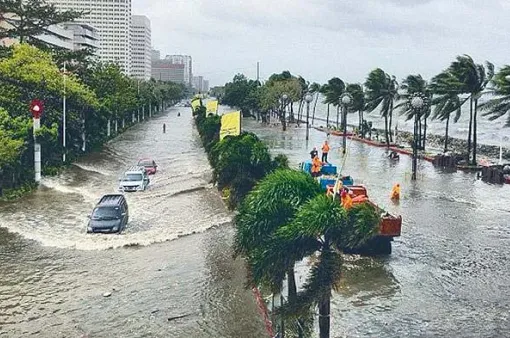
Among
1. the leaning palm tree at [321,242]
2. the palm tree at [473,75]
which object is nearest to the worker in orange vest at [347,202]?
the leaning palm tree at [321,242]

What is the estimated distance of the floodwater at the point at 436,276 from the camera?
1262 cm

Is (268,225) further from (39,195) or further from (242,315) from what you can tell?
(39,195)

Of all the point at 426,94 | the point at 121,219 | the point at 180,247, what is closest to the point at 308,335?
the point at 180,247

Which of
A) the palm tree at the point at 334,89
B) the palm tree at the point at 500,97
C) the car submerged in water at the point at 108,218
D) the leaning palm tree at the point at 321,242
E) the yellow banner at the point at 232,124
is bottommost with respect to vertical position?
the car submerged in water at the point at 108,218

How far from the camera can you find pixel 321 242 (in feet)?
30.7

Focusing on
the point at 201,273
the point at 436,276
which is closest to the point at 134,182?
the point at 201,273

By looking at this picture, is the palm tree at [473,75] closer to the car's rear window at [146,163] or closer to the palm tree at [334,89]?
the car's rear window at [146,163]

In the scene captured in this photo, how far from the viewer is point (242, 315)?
43.0ft

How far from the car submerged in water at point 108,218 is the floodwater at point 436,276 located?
7.62 metres

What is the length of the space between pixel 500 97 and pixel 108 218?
71.3 ft

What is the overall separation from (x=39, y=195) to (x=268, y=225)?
836 inches

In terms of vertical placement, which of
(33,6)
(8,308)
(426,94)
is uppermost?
(33,6)

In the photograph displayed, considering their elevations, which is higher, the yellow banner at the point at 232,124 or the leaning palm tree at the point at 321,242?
the yellow banner at the point at 232,124

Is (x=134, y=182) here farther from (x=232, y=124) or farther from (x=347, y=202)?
(x=347, y=202)
